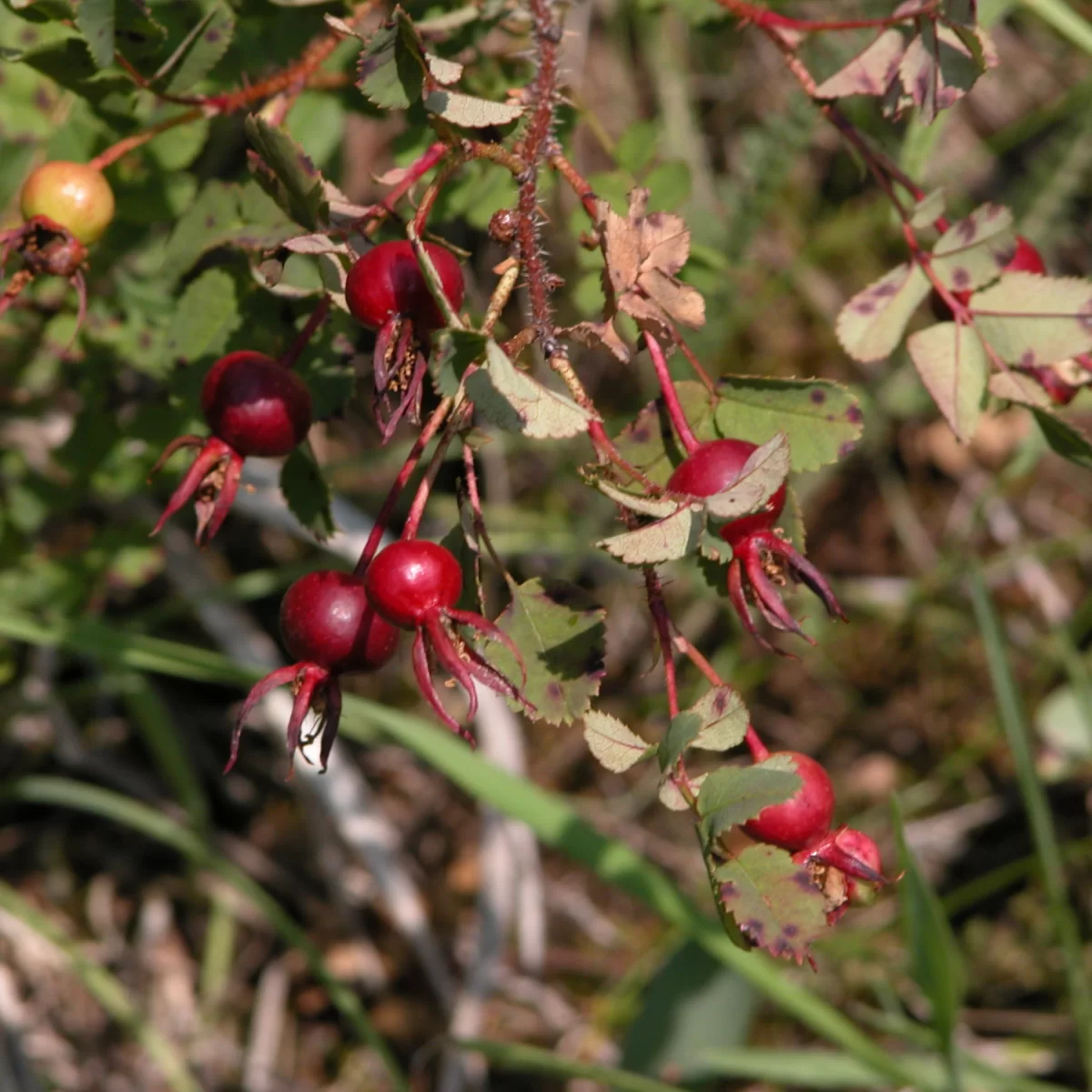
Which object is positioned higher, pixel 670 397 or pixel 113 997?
pixel 670 397

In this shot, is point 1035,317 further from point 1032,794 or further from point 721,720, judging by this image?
point 1032,794

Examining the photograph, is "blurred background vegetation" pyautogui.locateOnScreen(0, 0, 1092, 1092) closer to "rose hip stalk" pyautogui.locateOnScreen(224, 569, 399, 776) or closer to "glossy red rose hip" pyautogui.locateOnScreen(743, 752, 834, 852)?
"rose hip stalk" pyautogui.locateOnScreen(224, 569, 399, 776)

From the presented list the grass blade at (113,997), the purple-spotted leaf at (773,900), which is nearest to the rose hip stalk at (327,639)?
the purple-spotted leaf at (773,900)

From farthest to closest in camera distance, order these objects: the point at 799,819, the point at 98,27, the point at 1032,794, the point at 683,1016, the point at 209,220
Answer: the point at 683,1016 < the point at 1032,794 < the point at 209,220 < the point at 98,27 < the point at 799,819

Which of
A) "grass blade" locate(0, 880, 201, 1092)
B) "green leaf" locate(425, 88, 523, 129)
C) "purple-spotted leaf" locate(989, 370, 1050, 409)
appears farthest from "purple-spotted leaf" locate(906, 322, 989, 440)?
"grass blade" locate(0, 880, 201, 1092)

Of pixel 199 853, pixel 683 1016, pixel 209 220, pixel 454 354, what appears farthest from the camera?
pixel 199 853

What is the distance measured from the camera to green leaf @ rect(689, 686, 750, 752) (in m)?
0.99

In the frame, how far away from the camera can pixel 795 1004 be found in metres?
1.72

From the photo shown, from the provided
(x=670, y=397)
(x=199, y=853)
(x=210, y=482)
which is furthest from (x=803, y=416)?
(x=199, y=853)

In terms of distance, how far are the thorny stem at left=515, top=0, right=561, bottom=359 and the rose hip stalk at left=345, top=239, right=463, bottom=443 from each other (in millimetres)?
65

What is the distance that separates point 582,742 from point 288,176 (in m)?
1.77

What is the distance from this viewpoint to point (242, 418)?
42.2 inches

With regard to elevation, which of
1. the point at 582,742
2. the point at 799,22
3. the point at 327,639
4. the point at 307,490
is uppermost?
the point at 799,22

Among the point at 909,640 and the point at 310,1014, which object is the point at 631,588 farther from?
the point at 310,1014
